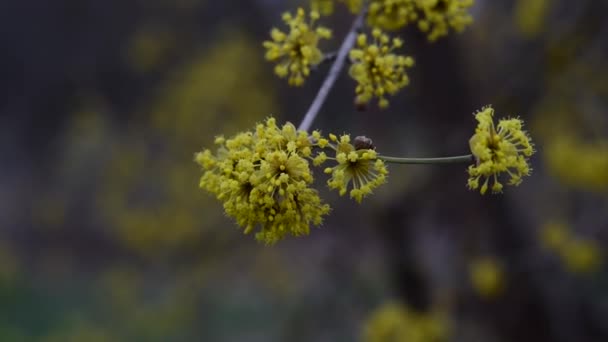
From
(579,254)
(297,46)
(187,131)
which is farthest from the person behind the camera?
(187,131)

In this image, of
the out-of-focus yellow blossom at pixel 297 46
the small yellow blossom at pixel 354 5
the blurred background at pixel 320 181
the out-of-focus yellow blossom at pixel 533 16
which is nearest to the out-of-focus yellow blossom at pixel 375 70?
the out-of-focus yellow blossom at pixel 297 46

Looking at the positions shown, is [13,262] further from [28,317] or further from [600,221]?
[600,221]

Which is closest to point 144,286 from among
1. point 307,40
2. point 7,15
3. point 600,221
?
point 7,15

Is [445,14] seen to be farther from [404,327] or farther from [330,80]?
[404,327]

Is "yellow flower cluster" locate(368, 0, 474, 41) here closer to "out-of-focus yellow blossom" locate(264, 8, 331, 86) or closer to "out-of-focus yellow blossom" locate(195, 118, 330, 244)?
"out-of-focus yellow blossom" locate(264, 8, 331, 86)

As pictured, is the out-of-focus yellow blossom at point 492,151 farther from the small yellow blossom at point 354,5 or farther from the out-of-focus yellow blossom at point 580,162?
the out-of-focus yellow blossom at point 580,162

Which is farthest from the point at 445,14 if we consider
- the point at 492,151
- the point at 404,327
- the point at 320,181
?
the point at 320,181
